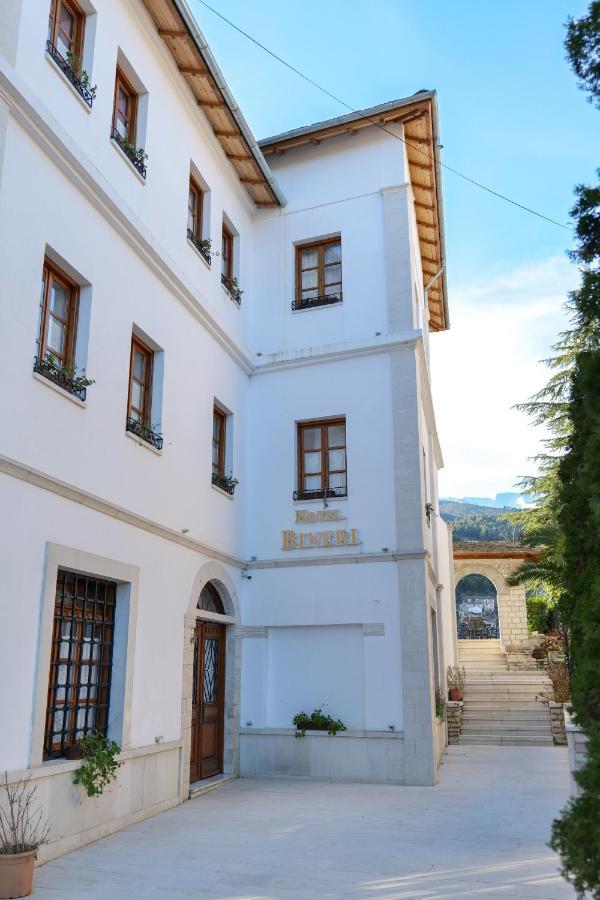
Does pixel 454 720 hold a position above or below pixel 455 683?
below

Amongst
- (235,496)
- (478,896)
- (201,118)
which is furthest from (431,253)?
(478,896)

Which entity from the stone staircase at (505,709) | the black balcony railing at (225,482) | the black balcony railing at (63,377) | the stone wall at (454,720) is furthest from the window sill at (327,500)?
the stone staircase at (505,709)

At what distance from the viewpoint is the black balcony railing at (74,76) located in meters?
7.25

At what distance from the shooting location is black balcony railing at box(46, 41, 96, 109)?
7254 millimetres

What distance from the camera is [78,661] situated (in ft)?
23.4

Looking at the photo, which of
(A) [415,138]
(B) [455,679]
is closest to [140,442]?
(A) [415,138]

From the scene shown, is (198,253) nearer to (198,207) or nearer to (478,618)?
(198,207)

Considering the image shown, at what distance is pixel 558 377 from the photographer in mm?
Result: 20672

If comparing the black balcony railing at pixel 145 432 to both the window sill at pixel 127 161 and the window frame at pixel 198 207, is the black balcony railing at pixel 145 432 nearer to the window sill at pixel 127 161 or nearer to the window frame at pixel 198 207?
the window sill at pixel 127 161

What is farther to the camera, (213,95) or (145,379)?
(213,95)

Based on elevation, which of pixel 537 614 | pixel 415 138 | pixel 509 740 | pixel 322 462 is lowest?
pixel 509 740

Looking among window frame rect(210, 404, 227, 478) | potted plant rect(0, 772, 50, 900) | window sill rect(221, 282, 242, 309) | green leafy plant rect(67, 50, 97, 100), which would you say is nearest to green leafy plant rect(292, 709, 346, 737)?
window frame rect(210, 404, 227, 478)

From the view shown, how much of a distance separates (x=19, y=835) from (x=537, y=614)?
1819 cm

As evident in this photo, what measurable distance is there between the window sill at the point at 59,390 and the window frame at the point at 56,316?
0.75ft
